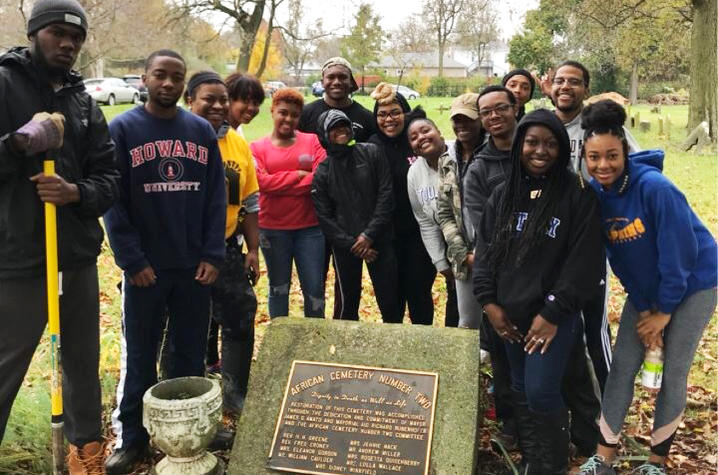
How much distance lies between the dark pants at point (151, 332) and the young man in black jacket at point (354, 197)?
1.08 meters

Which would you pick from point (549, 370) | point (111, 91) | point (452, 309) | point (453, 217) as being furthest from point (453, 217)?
point (111, 91)

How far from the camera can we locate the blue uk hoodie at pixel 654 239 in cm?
300

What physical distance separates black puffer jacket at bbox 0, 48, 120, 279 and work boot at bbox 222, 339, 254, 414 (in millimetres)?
1321

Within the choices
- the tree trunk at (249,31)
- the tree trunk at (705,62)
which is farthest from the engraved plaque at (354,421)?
the tree trunk at (249,31)

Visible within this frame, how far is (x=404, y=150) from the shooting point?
4.65 meters

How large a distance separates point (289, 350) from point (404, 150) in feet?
5.96

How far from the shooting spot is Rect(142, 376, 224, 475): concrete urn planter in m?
3.16

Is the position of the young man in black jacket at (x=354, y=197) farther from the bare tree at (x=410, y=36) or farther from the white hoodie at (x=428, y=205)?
the bare tree at (x=410, y=36)

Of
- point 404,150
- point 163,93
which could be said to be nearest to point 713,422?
point 404,150

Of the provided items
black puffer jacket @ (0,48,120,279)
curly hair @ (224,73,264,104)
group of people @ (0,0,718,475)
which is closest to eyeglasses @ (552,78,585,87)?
group of people @ (0,0,718,475)

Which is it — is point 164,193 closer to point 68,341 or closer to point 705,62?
point 68,341

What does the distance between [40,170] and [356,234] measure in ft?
6.81

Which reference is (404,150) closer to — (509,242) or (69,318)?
(509,242)

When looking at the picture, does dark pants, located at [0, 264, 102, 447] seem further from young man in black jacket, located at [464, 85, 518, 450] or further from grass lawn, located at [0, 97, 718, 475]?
young man in black jacket, located at [464, 85, 518, 450]
